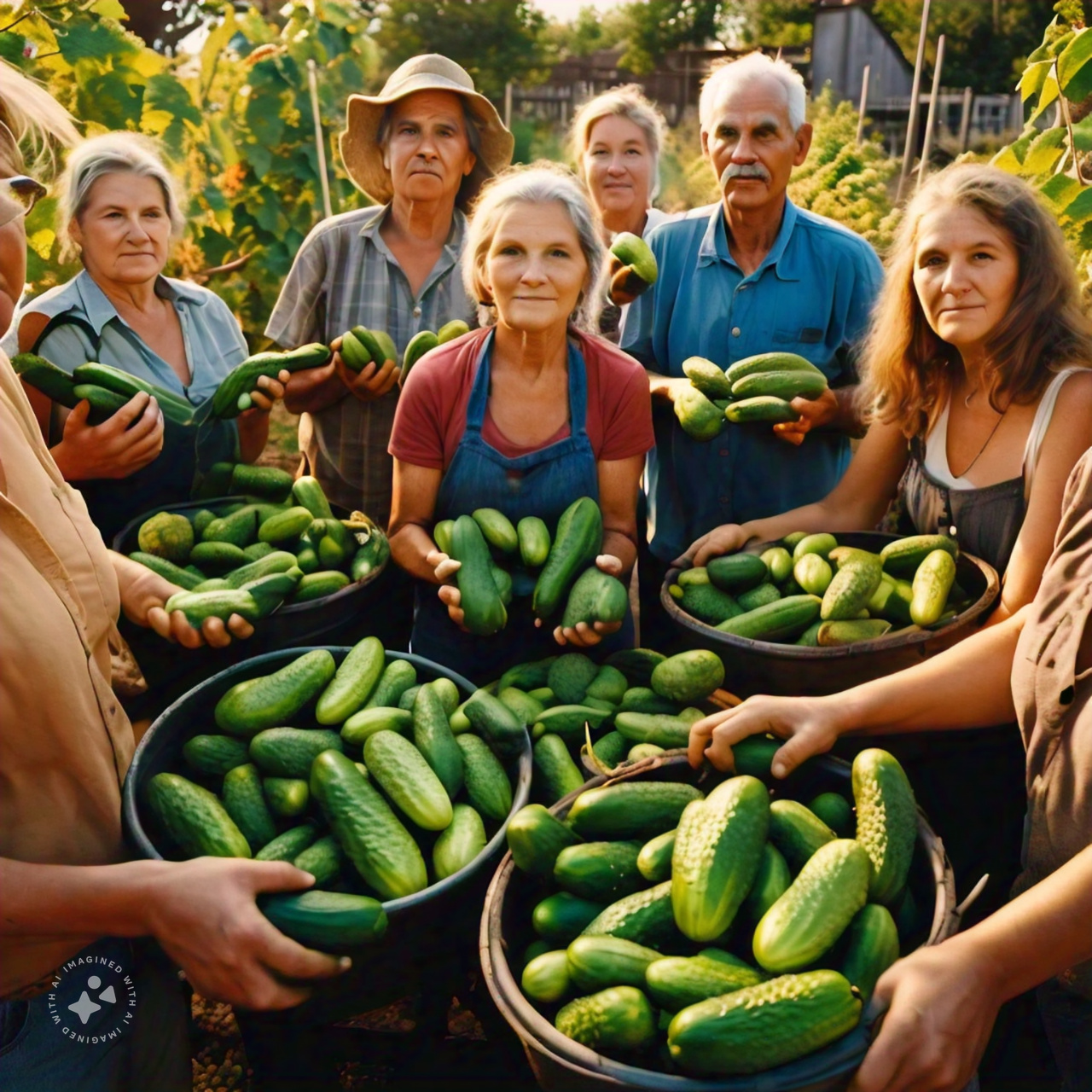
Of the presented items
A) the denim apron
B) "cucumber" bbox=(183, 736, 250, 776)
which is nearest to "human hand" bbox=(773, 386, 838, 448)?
the denim apron

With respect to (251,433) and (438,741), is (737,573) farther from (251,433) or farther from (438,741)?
(251,433)

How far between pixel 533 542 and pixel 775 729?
4.21 feet

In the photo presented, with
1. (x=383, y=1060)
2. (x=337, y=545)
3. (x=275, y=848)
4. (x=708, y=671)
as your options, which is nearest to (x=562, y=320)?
(x=337, y=545)

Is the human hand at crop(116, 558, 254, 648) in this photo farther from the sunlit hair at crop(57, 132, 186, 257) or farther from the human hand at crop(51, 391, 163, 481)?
the sunlit hair at crop(57, 132, 186, 257)

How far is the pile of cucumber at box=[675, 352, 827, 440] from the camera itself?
3.81 metres

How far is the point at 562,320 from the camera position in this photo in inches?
139

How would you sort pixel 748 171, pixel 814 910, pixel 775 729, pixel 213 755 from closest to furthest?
pixel 814 910 → pixel 775 729 → pixel 213 755 → pixel 748 171

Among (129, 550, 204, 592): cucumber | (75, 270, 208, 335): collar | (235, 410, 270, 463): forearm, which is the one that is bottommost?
(129, 550, 204, 592): cucumber

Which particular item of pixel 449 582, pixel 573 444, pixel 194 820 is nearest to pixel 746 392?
pixel 573 444

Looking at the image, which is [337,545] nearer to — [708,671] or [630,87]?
[708,671]

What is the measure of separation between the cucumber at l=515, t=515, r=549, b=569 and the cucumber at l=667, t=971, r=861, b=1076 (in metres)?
1.83

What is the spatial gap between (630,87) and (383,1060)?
518 cm

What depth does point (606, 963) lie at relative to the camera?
186 centimetres

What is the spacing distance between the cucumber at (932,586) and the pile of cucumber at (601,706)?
619 millimetres
